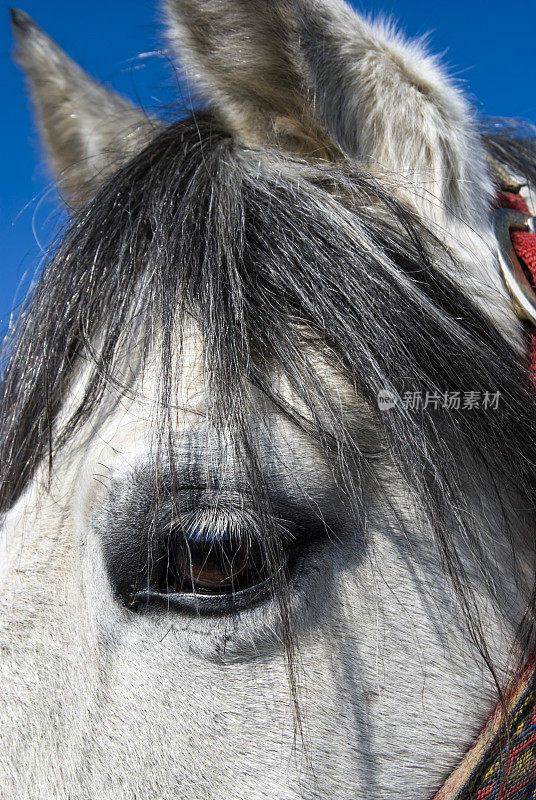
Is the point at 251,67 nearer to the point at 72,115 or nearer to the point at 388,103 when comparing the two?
the point at 388,103

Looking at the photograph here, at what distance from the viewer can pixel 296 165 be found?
4.22 ft

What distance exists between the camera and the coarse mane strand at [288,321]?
1.07 meters

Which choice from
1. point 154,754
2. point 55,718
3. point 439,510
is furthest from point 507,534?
point 55,718

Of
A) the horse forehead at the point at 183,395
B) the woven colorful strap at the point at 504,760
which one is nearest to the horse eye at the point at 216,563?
the horse forehead at the point at 183,395

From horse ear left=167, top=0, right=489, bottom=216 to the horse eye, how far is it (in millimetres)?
768

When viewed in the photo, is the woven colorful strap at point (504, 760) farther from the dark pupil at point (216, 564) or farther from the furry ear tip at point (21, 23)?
the furry ear tip at point (21, 23)

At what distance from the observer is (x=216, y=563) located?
3.42ft

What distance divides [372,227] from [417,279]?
0.14m

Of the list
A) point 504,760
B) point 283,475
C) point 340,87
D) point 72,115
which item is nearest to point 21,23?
point 72,115

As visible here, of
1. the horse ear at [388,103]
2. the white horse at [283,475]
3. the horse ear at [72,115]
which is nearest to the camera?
the white horse at [283,475]

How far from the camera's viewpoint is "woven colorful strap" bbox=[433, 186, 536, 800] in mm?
1028

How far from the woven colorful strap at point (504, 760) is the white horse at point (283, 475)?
0.03 m

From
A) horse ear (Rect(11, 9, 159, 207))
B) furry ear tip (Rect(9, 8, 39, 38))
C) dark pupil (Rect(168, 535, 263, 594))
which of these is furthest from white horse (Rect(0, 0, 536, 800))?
furry ear tip (Rect(9, 8, 39, 38))

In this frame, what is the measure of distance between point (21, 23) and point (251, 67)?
100 cm
